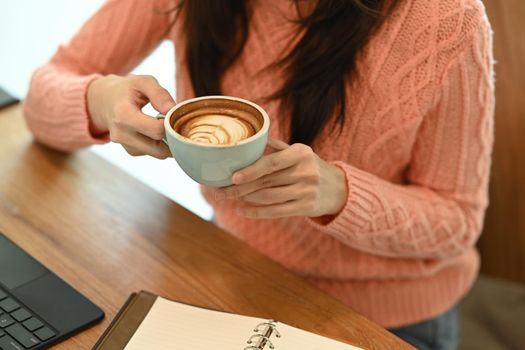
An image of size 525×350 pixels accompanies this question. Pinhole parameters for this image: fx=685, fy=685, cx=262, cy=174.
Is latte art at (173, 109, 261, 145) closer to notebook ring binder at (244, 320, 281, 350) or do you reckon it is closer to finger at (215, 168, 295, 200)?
finger at (215, 168, 295, 200)

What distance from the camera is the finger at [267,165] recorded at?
69 cm

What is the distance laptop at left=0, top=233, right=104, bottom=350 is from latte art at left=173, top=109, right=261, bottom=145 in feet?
0.84

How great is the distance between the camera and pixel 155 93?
2.65ft

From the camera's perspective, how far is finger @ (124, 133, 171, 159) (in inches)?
30.8

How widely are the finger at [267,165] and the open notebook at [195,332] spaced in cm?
17

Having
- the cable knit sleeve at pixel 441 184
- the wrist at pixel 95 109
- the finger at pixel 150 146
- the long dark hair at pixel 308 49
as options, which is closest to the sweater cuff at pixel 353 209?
the cable knit sleeve at pixel 441 184

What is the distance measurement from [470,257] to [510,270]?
1.53 feet

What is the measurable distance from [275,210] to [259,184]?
55 millimetres

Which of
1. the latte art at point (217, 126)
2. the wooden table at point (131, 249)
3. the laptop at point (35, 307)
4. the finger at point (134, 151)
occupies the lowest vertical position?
the wooden table at point (131, 249)

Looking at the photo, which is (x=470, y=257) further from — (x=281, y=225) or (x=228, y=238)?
(x=228, y=238)

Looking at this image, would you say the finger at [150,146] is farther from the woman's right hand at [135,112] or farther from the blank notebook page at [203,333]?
the blank notebook page at [203,333]

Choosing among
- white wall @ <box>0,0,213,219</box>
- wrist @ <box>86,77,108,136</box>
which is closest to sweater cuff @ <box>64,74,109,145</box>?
wrist @ <box>86,77,108,136</box>

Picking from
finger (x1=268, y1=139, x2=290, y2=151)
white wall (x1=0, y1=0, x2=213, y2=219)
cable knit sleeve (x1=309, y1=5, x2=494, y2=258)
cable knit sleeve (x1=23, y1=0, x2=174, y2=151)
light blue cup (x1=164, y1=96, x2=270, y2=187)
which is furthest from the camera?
white wall (x1=0, y1=0, x2=213, y2=219)

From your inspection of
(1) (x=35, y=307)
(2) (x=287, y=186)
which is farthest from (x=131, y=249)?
(2) (x=287, y=186)
